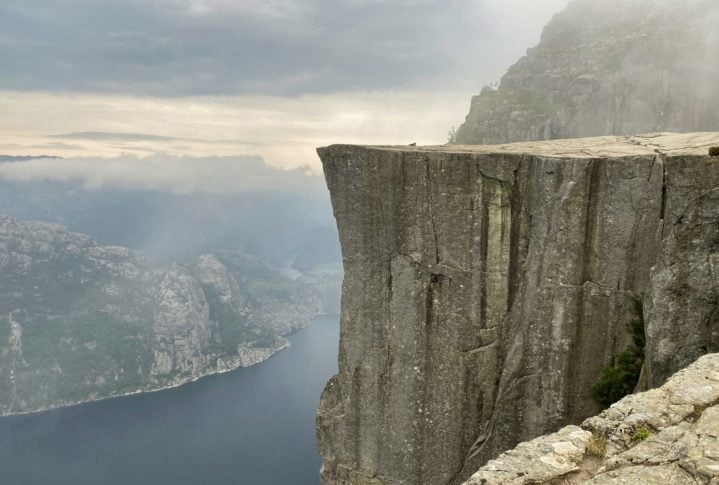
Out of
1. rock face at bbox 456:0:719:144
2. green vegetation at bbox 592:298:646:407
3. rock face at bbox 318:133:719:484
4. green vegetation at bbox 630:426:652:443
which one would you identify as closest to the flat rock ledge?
green vegetation at bbox 630:426:652:443

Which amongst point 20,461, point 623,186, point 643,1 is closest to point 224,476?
point 20,461

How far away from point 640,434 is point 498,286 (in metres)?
13.7

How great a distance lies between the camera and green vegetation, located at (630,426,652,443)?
11.5 metres

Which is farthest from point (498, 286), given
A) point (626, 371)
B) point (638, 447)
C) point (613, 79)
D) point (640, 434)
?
point (613, 79)

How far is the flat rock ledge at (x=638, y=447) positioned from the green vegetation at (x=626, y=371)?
7835 millimetres

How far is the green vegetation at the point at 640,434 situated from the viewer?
37.7 ft

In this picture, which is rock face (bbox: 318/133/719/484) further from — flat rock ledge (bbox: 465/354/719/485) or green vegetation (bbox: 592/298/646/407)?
flat rock ledge (bbox: 465/354/719/485)

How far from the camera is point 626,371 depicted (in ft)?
68.2

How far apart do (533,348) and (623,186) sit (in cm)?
836

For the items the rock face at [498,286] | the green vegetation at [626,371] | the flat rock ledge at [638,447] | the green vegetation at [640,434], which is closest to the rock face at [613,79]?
the rock face at [498,286]

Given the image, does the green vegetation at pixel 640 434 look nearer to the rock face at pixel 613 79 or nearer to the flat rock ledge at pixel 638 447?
the flat rock ledge at pixel 638 447

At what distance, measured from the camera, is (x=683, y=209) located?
19.0 meters

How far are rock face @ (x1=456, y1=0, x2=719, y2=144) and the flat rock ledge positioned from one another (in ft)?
335

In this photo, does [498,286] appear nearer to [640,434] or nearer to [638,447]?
[640,434]
